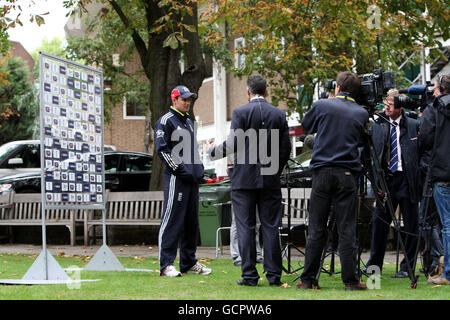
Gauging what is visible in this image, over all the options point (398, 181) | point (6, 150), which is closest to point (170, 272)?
point (398, 181)

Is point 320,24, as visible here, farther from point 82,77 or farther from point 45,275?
point 45,275

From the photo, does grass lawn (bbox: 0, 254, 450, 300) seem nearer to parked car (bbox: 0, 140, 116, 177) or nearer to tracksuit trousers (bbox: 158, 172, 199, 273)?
tracksuit trousers (bbox: 158, 172, 199, 273)

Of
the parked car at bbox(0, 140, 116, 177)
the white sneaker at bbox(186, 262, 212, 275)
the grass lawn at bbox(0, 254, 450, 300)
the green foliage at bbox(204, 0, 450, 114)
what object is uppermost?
the green foliage at bbox(204, 0, 450, 114)

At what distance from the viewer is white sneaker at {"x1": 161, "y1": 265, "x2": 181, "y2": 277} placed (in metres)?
8.42

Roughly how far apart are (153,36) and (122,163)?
188 inches

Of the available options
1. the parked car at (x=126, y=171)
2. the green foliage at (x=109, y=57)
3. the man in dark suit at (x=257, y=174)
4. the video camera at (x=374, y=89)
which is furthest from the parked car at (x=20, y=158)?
the video camera at (x=374, y=89)

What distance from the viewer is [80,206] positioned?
360 inches

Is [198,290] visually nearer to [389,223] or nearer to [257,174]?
[257,174]

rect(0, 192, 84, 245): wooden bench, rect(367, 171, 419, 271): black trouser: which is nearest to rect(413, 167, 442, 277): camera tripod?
rect(367, 171, 419, 271): black trouser

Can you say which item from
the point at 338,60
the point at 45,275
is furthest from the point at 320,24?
the point at 45,275

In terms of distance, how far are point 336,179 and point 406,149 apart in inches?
81.2

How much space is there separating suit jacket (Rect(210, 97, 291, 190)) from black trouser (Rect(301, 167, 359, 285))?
1.99 ft

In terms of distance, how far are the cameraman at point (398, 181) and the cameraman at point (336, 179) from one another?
1567 mm

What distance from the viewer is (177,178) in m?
8.53
